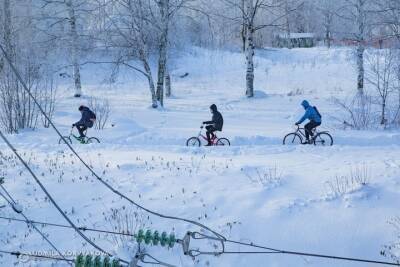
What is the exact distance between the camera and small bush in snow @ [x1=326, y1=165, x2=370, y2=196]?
27.5ft

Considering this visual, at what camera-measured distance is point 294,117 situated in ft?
66.9

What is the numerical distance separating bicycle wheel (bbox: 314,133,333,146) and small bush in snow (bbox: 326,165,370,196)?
5379 mm

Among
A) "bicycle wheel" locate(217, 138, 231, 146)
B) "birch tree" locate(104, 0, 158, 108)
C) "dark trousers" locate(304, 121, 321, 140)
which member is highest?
"birch tree" locate(104, 0, 158, 108)

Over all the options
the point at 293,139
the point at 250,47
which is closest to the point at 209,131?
the point at 293,139

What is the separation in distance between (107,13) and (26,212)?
16749mm

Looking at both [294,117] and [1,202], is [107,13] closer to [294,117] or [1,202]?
[294,117]

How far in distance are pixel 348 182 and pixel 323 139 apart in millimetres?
6596

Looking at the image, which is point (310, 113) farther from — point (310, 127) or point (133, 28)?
point (133, 28)

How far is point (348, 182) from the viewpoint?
346 inches

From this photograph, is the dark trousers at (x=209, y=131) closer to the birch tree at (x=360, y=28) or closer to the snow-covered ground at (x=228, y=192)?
the snow-covered ground at (x=228, y=192)

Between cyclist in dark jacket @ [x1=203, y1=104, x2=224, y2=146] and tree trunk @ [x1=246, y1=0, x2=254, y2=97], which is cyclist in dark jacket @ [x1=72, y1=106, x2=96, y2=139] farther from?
tree trunk @ [x1=246, y1=0, x2=254, y2=97]

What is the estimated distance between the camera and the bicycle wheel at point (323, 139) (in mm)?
14902

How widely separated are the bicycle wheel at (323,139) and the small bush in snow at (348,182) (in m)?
5.38

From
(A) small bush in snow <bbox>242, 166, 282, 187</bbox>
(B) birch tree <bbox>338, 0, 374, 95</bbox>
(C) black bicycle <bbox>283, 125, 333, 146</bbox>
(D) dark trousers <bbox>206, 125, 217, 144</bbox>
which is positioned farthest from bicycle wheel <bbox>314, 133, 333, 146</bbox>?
(B) birch tree <bbox>338, 0, 374, 95</bbox>
